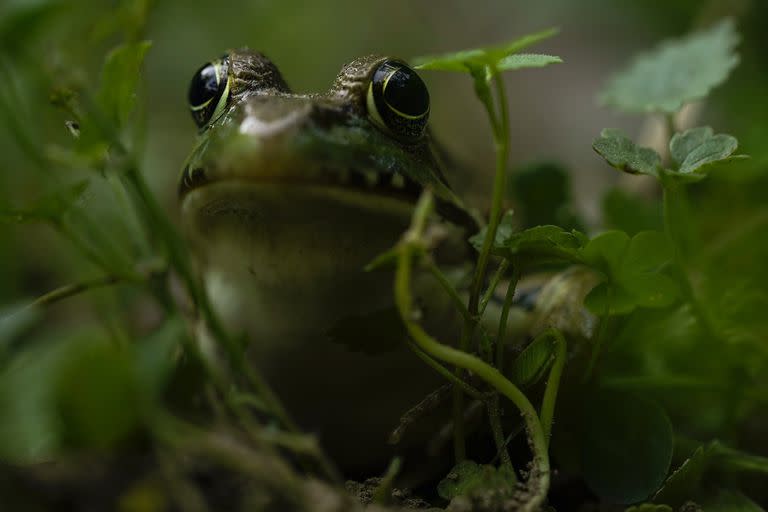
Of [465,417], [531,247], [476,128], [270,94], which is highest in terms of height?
[270,94]

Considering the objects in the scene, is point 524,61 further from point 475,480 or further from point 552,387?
point 475,480

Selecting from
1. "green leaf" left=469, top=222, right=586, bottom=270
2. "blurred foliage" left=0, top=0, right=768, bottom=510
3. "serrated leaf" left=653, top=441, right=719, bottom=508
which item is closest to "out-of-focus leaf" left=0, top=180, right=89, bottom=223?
"blurred foliage" left=0, top=0, right=768, bottom=510

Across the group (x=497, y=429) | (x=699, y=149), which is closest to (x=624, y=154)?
(x=699, y=149)

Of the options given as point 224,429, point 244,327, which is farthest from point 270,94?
point 224,429

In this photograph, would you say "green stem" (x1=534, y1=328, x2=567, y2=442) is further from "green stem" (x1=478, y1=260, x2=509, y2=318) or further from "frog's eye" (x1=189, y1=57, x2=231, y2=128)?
"frog's eye" (x1=189, y1=57, x2=231, y2=128)

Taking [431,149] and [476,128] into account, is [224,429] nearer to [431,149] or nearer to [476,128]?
[431,149]

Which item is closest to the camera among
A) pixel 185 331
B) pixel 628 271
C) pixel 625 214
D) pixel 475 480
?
pixel 185 331
